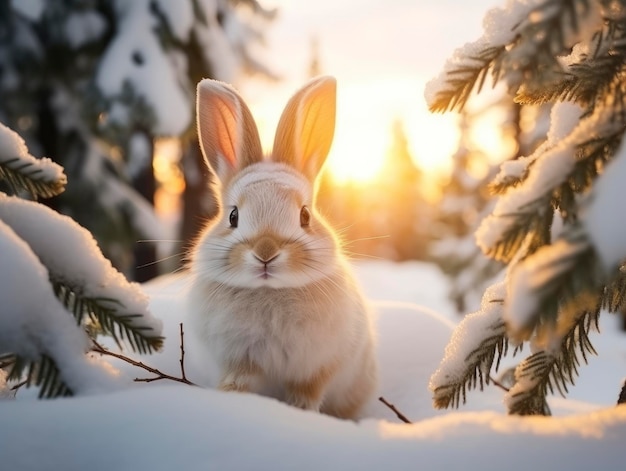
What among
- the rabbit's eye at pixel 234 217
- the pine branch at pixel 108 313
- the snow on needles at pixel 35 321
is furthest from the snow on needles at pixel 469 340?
the rabbit's eye at pixel 234 217

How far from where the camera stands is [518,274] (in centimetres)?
102

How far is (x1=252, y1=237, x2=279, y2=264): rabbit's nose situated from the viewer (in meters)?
2.00

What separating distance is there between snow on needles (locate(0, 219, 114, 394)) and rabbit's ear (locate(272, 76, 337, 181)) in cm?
137

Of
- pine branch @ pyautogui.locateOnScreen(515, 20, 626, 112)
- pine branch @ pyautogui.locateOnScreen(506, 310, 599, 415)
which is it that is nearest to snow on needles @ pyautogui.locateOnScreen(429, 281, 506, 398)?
pine branch @ pyautogui.locateOnScreen(506, 310, 599, 415)

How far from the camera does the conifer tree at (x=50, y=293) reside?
4.23ft

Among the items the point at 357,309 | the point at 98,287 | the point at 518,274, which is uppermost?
the point at 518,274

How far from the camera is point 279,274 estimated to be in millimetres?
2002

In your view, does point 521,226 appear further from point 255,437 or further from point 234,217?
point 234,217

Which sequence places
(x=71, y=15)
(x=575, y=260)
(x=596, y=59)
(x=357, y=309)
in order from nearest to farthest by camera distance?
1. (x=575, y=260)
2. (x=596, y=59)
3. (x=357, y=309)
4. (x=71, y=15)

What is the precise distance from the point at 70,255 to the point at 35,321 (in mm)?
198

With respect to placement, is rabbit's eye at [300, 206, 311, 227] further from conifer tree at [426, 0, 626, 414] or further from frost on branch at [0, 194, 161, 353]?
frost on branch at [0, 194, 161, 353]

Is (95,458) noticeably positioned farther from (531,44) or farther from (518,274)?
(531,44)

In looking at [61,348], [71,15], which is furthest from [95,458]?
[71,15]

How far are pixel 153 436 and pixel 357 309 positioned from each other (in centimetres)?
129
